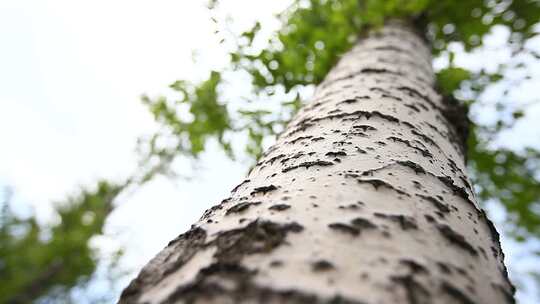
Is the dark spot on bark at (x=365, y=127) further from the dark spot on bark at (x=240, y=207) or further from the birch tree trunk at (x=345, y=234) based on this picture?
the dark spot on bark at (x=240, y=207)

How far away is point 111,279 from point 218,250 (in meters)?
6.55

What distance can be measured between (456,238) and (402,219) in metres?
0.10

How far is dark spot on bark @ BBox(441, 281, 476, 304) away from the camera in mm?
454

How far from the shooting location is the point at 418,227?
0.57m

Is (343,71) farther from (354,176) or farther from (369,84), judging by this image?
(354,176)

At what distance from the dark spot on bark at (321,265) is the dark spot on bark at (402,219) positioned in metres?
0.16

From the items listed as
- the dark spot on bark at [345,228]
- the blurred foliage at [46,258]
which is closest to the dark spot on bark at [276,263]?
the dark spot on bark at [345,228]

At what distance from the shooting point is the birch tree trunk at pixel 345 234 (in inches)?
17.5

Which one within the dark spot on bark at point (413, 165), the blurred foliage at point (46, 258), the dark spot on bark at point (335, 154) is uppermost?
the blurred foliage at point (46, 258)

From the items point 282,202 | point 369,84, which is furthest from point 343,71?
point 282,202

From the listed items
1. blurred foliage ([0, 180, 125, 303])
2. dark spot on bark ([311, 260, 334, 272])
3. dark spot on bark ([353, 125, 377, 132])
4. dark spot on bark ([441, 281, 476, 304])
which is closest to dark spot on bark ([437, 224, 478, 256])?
dark spot on bark ([441, 281, 476, 304])

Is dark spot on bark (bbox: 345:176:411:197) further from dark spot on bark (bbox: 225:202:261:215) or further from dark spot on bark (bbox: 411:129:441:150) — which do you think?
dark spot on bark (bbox: 411:129:441:150)

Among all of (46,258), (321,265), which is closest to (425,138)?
(321,265)

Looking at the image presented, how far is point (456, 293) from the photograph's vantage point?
1.51 ft
